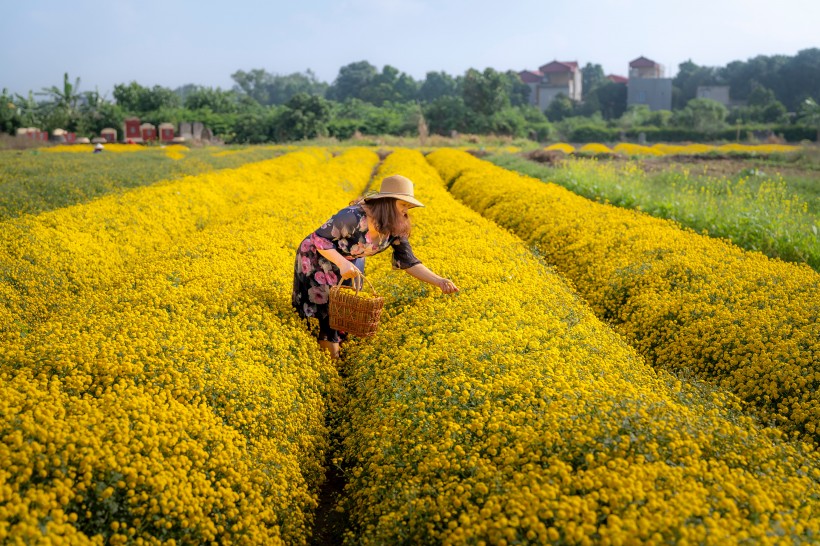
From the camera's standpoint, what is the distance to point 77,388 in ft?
11.4

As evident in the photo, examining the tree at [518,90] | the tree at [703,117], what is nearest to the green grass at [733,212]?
the tree at [703,117]

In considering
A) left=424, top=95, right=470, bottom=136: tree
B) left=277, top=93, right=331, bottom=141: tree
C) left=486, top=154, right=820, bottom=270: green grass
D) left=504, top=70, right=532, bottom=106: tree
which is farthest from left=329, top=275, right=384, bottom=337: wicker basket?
left=504, top=70, right=532, bottom=106: tree

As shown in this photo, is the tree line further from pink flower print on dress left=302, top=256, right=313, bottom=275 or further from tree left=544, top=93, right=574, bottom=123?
pink flower print on dress left=302, top=256, right=313, bottom=275

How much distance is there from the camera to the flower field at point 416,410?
2717 millimetres

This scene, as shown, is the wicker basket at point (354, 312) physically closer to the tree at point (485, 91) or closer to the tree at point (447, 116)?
the tree at point (447, 116)

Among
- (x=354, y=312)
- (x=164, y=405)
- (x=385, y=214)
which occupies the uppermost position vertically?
(x=385, y=214)

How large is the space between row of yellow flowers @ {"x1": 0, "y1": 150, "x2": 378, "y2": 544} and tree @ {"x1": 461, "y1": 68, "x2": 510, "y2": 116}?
2266 inches

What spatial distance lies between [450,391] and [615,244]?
487 cm

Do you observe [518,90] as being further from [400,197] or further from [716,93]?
[400,197]

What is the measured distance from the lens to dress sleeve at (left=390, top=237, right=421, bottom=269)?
5432 mm

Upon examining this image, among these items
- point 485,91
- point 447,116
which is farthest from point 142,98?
point 485,91

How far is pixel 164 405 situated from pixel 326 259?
2080 millimetres

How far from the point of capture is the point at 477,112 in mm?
62250

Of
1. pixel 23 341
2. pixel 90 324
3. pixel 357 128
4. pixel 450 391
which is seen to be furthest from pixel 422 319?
pixel 357 128
